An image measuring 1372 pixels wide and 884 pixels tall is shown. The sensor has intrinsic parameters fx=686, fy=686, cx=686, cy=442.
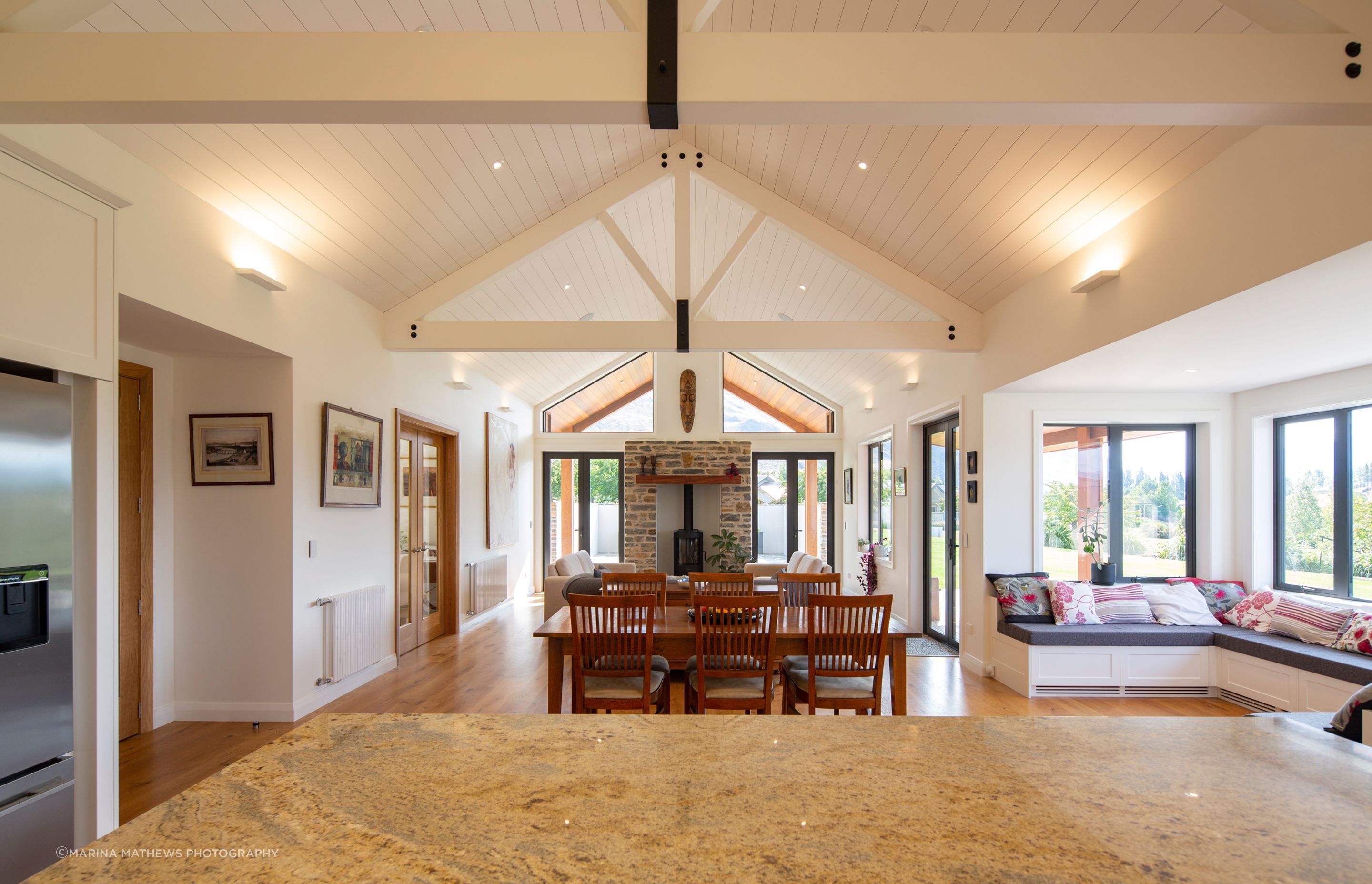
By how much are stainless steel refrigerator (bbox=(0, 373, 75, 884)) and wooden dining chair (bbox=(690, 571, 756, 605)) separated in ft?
8.38

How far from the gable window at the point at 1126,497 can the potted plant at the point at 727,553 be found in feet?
16.0

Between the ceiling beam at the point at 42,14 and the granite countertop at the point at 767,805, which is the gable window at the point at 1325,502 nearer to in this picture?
the granite countertop at the point at 767,805

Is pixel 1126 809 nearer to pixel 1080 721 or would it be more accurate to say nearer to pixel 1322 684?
pixel 1080 721

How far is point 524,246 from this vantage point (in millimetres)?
5664

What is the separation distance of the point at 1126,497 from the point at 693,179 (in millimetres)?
4562

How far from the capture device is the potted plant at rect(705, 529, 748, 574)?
32.6 ft

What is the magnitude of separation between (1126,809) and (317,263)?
5058 millimetres

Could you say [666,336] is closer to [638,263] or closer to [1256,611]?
[638,263]

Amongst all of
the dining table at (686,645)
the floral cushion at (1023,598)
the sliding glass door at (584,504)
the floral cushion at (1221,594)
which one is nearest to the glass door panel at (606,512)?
the sliding glass door at (584,504)

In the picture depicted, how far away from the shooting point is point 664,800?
1.09 metres

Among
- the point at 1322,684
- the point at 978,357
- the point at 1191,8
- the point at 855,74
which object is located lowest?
the point at 1322,684

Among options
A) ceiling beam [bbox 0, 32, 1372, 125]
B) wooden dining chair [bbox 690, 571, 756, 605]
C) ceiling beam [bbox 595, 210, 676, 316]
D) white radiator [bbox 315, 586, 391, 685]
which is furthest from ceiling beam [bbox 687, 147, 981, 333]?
white radiator [bbox 315, 586, 391, 685]

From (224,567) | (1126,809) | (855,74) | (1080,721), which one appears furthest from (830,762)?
(224,567)

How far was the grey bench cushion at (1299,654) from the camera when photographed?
12.3ft
